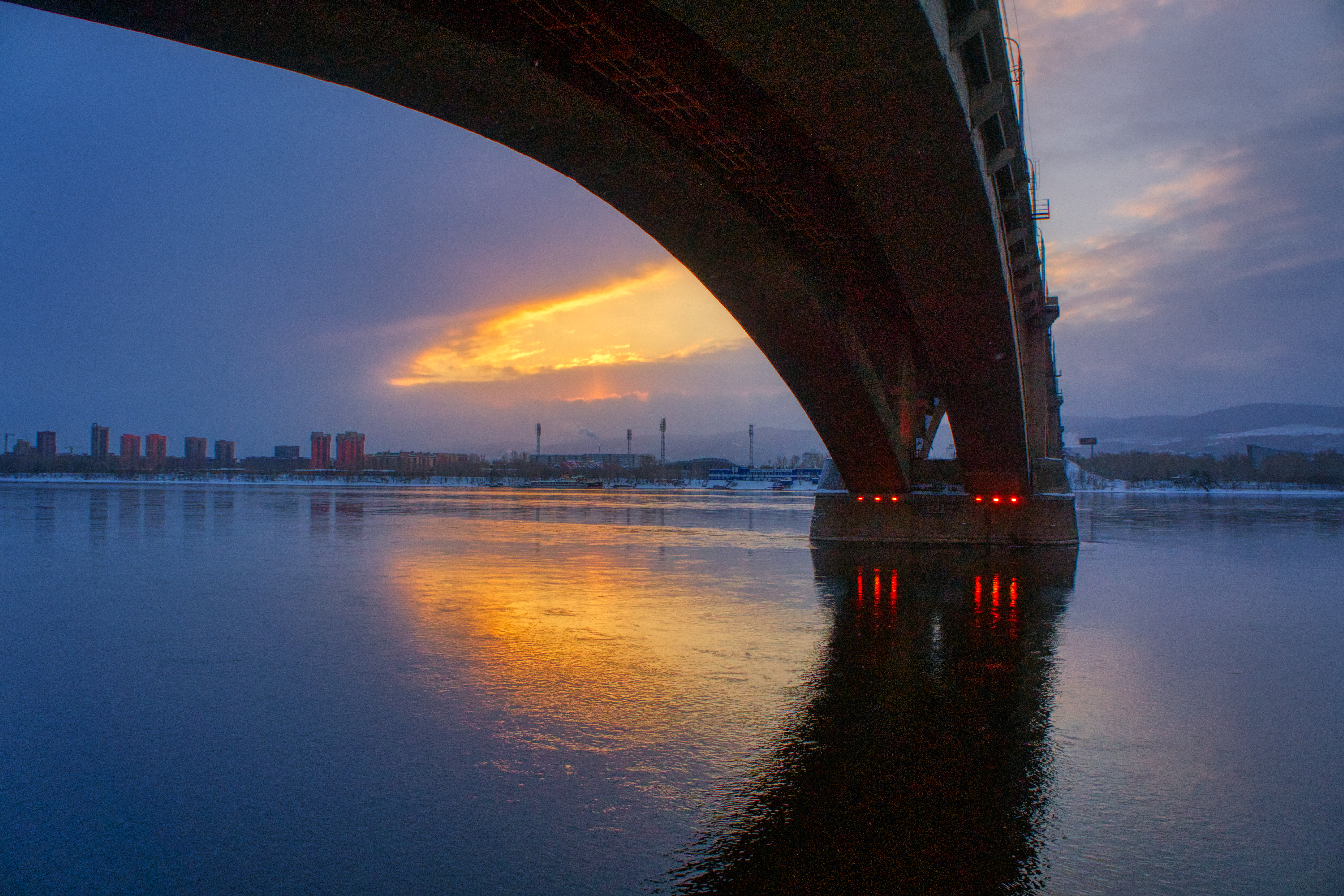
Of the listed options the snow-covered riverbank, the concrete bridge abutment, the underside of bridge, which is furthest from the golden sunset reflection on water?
the snow-covered riverbank

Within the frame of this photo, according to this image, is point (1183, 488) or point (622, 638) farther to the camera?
point (1183, 488)

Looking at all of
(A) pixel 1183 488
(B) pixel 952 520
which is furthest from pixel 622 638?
(A) pixel 1183 488

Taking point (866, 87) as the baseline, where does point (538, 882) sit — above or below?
below

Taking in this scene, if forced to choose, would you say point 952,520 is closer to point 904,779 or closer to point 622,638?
point 622,638

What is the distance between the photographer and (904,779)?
17.1ft

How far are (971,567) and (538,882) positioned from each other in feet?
50.1

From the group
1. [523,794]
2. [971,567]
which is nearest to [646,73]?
[523,794]

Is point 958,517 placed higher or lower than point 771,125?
lower

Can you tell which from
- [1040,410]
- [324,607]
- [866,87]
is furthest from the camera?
[1040,410]

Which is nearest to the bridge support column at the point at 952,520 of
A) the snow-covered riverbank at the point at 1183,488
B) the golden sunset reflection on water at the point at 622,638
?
the golden sunset reflection on water at the point at 622,638

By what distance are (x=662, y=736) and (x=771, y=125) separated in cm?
819

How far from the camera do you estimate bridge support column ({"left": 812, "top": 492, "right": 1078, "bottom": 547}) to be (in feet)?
74.8

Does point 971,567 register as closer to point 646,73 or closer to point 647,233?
point 647,233

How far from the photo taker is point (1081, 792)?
198 inches
